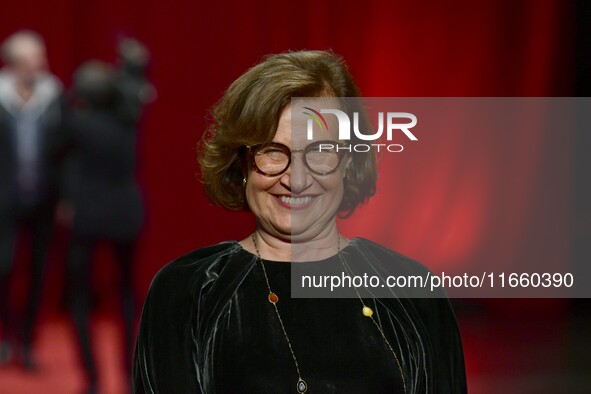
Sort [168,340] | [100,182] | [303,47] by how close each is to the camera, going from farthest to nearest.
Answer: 1. [303,47]
2. [100,182]
3. [168,340]

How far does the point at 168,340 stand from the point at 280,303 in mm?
185

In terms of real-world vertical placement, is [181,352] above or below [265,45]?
below

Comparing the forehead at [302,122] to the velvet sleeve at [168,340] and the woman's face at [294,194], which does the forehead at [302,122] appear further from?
the velvet sleeve at [168,340]

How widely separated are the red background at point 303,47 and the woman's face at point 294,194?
2.29 meters

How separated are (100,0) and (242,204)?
2703 millimetres

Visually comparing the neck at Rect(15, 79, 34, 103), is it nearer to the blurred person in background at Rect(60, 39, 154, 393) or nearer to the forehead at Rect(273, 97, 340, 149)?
the blurred person in background at Rect(60, 39, 154, 393)

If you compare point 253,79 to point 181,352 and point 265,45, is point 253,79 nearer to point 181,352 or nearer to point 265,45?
point 181,352

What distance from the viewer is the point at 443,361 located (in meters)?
1.49

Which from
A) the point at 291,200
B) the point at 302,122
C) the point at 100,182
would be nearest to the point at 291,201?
the point at 291,200

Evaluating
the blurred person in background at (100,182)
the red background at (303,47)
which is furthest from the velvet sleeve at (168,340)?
the red background at (303,47)

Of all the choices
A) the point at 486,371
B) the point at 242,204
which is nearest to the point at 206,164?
the point at 242,204

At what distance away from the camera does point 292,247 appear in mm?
1502

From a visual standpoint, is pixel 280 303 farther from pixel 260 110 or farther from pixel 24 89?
pixel 24 89

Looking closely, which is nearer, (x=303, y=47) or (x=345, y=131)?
(x=345, y=131)
